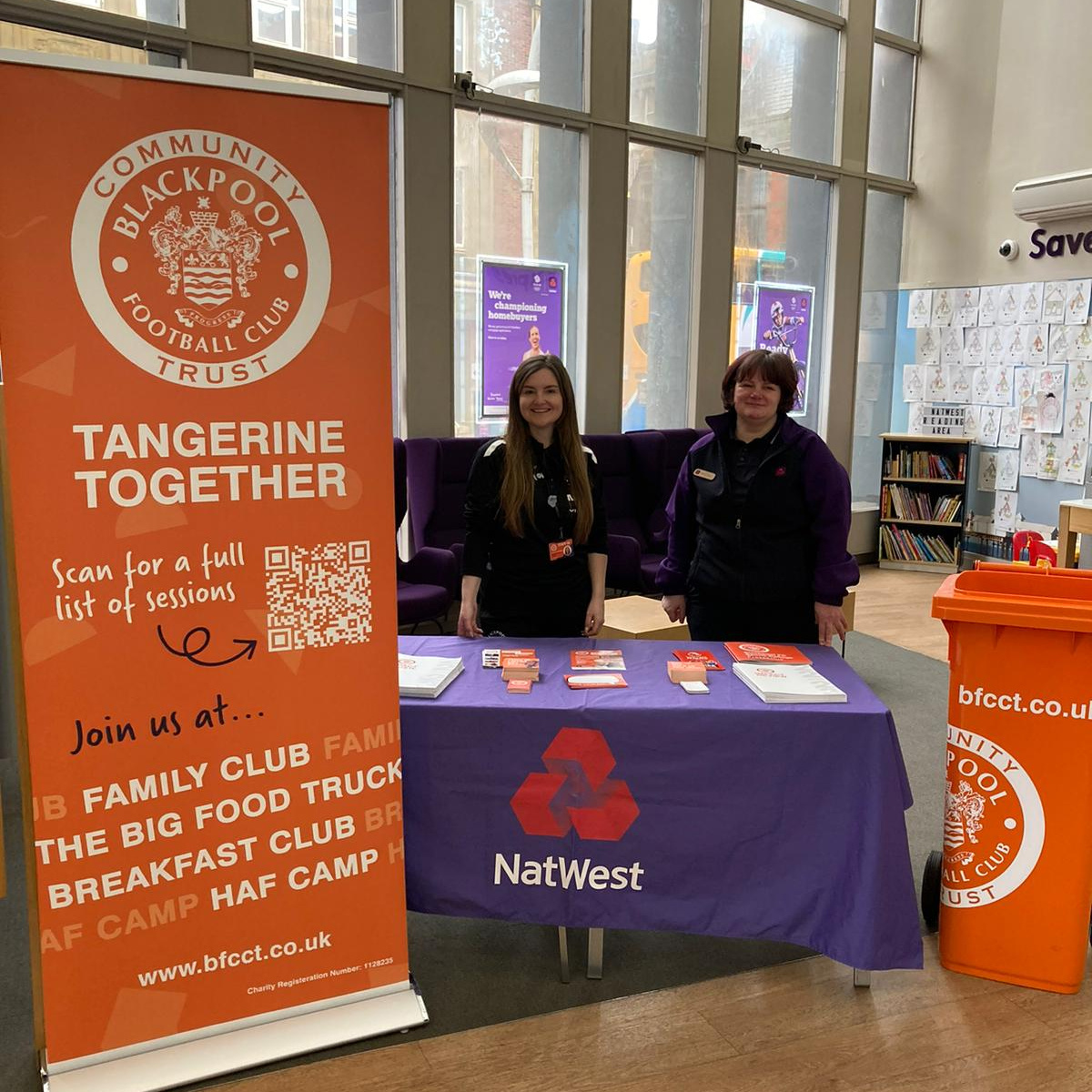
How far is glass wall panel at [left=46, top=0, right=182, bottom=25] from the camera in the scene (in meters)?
4.55

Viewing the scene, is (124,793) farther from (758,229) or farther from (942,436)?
(942,436)

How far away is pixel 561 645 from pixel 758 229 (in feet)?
18.1

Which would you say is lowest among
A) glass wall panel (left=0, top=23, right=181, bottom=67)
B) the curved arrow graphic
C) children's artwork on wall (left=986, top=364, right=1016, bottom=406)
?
the curved arrow graphic

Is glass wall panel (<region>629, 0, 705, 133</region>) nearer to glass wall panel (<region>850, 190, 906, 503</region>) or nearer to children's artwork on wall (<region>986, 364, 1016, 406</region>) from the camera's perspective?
glass wall panel (<region>850, 190, 906, 503</region>)

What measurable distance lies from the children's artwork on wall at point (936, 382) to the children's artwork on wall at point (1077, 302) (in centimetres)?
108

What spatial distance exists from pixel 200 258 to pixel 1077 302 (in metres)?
6.87

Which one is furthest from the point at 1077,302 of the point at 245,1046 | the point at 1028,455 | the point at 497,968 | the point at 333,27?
the point at 245,1046

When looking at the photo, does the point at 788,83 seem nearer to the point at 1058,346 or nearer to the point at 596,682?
the point at 1058,346

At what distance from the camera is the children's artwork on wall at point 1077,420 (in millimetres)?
6965

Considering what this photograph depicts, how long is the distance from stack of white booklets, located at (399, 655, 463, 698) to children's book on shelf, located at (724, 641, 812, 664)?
74 cm

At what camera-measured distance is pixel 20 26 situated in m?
4.36

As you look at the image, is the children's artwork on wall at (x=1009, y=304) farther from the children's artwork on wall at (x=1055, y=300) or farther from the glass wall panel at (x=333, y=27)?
the glass wall panel at (x=333, y=27)

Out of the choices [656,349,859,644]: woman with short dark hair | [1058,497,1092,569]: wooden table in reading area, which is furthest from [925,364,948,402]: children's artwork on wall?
[656,349,859,644]: woman with short dark hair

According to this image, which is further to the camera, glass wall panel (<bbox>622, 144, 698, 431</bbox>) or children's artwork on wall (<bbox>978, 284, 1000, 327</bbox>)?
children's artwork on wall (<bbox>978, 284, 1000, 327</bbox>)
